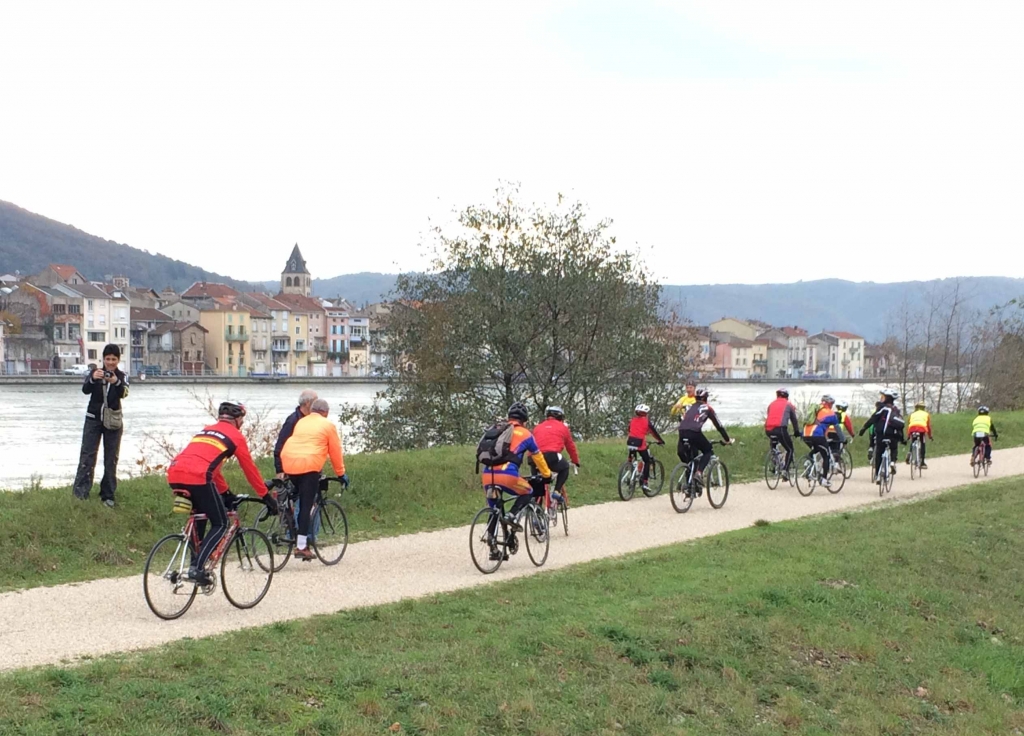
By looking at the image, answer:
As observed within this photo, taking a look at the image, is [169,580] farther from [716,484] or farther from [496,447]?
[716,484]

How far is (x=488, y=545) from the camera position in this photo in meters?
11.9

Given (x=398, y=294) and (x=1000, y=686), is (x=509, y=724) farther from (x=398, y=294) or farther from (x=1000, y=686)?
(x=398, y=294)

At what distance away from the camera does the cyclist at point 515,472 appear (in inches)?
467

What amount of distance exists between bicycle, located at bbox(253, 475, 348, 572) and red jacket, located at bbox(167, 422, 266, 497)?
198 centimetres

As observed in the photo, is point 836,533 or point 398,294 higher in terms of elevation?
point 398,294

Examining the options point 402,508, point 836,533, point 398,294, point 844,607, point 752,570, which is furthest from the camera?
point 398,294

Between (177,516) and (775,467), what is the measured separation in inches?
453

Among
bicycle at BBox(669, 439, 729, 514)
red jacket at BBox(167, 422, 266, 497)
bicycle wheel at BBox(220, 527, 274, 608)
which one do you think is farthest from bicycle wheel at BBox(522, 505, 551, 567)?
bicycle at BBox(669, 439, 729, 514)

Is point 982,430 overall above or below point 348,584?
above

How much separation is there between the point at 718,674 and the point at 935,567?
5.42 meters

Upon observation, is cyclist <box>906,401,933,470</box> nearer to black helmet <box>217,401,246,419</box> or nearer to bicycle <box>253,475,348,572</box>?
bicycle <box>253,475,348,572</box>

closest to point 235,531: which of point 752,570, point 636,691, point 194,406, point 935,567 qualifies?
point 636,691

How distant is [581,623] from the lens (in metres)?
9.48

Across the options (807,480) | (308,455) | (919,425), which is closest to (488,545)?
(308,455)
